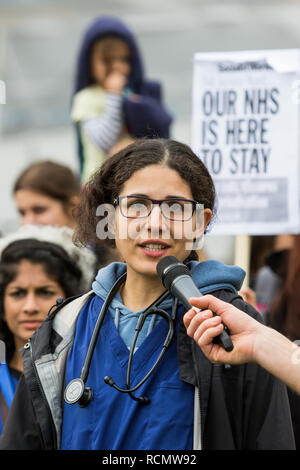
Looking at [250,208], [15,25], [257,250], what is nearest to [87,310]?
[250,208]

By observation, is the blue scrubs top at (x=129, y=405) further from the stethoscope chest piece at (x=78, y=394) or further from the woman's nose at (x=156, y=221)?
the woman's nose at (x=156, y=221)

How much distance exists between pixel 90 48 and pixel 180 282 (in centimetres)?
316

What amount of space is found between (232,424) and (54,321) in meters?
0.60

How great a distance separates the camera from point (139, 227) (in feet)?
7.51

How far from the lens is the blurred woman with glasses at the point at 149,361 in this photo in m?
2.13

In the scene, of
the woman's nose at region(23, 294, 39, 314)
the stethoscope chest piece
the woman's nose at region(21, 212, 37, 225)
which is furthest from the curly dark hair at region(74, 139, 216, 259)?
the woman's nose at region(21, 212, 37, 225)

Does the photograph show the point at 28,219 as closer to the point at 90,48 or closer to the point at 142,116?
the point at 142,116

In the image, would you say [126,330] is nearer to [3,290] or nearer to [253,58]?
[3,290]

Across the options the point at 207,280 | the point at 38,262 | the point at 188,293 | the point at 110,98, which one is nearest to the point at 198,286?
the point at 207,280

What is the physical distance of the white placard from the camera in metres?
3.57

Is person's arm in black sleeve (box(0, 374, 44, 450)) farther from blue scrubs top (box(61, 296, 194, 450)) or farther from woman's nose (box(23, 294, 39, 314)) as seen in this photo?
woman's nose (box(23, 294, 39, 314))

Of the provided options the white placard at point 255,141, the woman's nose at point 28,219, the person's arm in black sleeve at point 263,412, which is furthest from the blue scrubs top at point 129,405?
the woman's nose at point 28,219

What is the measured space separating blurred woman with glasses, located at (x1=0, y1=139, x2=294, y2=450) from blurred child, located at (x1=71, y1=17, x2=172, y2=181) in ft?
6.97

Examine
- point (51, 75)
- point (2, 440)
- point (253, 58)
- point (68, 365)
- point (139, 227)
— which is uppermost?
point (51, 75)
